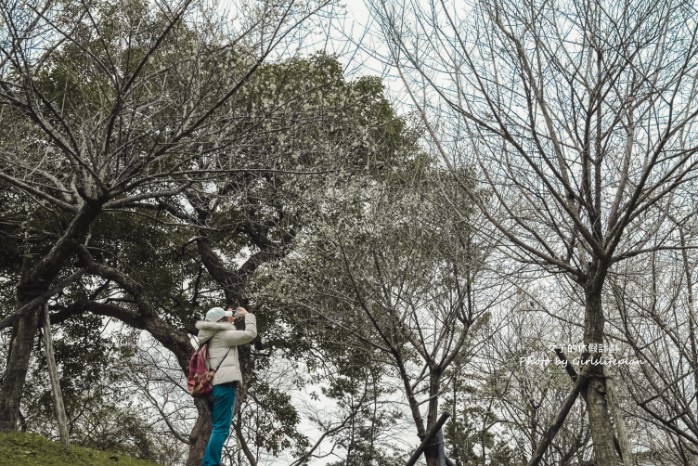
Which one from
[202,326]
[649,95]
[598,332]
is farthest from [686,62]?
[202,326]

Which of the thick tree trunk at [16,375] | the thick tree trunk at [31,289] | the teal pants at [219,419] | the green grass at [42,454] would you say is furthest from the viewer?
the thick tree trunk at [16,375]

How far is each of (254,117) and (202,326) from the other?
6.46 ft

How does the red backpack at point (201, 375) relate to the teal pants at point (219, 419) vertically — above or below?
above

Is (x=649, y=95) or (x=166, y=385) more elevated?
(x=166, y=385)

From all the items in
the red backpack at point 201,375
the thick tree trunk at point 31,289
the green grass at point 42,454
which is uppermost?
the thick tree trunk at point 31,289

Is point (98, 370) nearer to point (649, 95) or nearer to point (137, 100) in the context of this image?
point (137, 100)

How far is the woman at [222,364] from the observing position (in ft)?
16.3

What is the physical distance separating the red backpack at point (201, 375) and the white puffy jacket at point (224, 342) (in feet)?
0.13

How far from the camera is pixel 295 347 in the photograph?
1291cm

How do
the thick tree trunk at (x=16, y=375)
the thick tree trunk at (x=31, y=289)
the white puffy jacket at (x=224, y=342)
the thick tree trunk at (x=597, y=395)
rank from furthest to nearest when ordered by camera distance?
the thick tree trunk at (x=16, y=375), the thick tree trunk at (x=31, y=289), the white puffy jacket at (x=224, y=342), the thick tree trunk at (x=597, y=395)

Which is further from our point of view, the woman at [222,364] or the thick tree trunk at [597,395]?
the woman at [222,364]

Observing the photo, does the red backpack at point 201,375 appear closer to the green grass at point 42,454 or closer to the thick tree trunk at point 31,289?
the green grass at point 42,454

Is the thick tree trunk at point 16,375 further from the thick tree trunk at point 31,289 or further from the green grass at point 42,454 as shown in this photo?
the green grass at point 42,454

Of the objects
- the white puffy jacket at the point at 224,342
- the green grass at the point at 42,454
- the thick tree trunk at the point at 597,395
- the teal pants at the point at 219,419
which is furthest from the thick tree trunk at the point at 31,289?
the thick tree trunk at the point at 597,395
